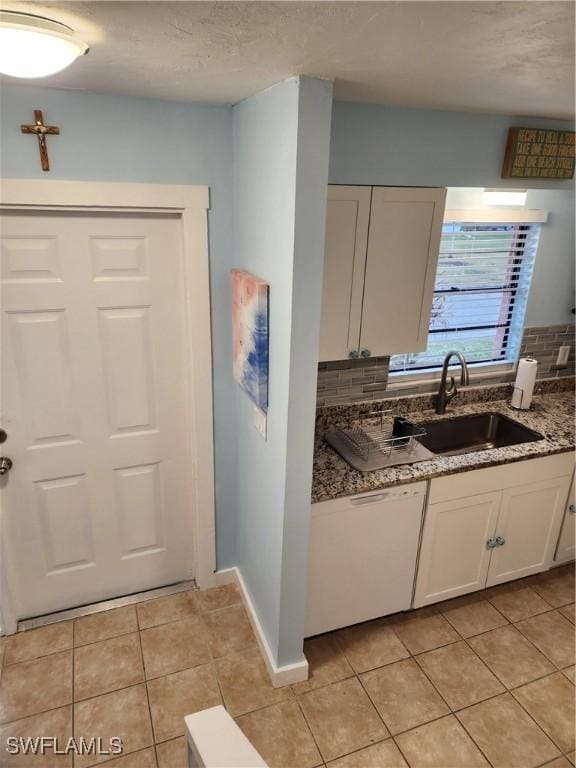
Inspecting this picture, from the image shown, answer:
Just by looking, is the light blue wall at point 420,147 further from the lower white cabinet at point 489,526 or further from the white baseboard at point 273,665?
the white baseboard at point 273,665

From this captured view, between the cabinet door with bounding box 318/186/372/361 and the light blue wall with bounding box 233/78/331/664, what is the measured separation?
322mm

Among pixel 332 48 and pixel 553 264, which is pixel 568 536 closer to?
pixel 553 264

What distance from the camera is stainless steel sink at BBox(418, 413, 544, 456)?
289cm

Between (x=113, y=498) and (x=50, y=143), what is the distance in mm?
1595

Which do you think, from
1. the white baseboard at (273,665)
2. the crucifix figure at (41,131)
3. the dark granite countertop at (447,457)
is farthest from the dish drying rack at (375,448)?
the crucifix figure at (41,131)

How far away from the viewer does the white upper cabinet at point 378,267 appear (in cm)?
213

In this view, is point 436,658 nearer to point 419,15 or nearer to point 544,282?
point 544,282

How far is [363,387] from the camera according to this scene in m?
2.79

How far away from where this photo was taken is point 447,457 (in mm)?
2465

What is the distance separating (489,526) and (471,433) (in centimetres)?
59

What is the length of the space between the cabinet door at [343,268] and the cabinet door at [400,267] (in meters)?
0.04

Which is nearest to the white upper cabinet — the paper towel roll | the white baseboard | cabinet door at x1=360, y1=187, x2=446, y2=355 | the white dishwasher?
cabinet door at x1=360, y1=187, x2=446, y2=355

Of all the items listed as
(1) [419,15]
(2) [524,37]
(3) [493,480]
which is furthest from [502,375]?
(1) [419,15]
